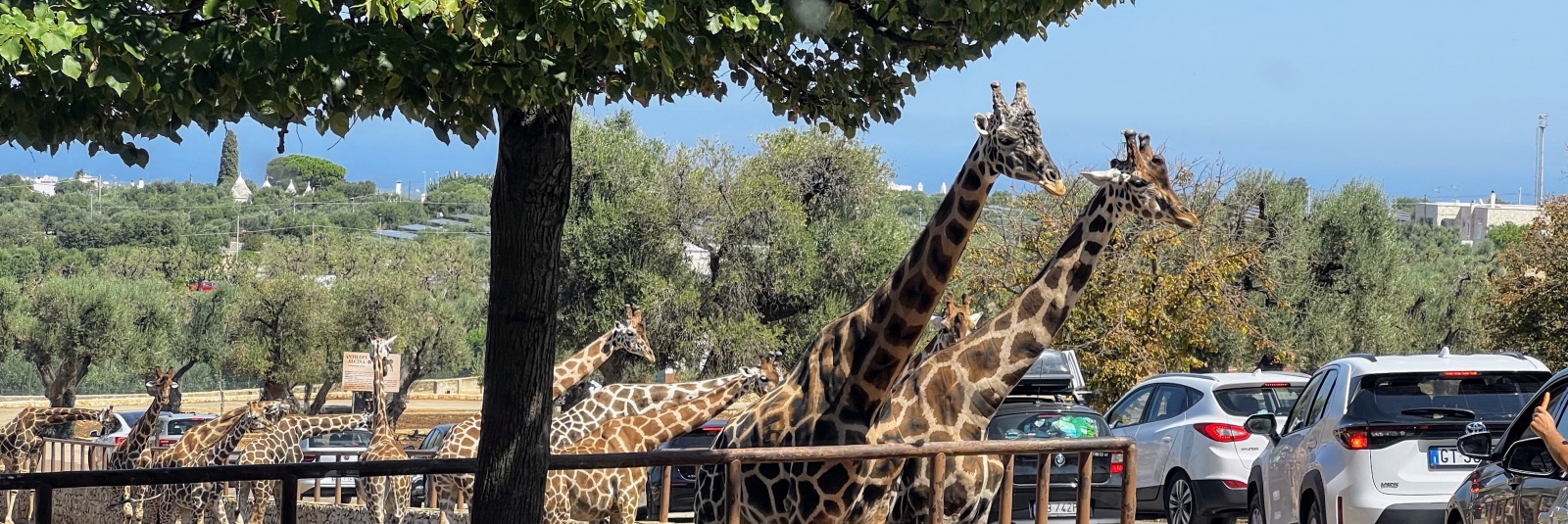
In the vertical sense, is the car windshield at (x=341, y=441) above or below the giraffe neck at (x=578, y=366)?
below

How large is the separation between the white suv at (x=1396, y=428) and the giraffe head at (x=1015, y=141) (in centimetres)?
438

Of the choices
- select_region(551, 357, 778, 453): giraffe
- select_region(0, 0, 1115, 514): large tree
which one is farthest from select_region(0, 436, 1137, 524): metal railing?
select_region(551, 357, 778, 453): giraffe

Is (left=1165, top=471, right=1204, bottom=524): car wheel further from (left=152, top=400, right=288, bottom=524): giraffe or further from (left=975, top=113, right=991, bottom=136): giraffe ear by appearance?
(left=152, top=400, right=288, bottom=524): giraffe

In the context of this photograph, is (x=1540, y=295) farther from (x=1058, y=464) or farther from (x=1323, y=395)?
(x=1323, y=395)

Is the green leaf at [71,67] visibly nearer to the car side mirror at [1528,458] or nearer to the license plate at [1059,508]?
the car side mirror at [1528,458]

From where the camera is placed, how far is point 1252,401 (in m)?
14.3

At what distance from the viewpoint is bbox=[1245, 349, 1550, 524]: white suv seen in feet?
33.6

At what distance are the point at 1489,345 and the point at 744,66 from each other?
28.7 metres

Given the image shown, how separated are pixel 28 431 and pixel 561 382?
369 inches

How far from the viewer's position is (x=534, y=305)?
5.69m

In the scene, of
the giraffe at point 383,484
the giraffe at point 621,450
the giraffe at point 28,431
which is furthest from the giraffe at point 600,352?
the giraffe at point 28,431

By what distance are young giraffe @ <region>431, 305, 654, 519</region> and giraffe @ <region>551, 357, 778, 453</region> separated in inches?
27.9

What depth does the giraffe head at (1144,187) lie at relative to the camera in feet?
26.8

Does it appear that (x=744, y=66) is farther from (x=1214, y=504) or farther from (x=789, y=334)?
(x=789, y=334)
